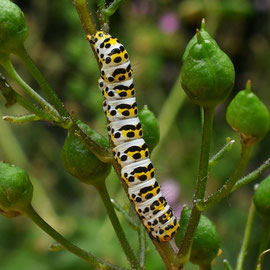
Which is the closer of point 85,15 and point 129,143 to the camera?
point 85,15

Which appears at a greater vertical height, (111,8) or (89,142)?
(111,8)

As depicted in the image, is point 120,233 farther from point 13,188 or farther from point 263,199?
point 263,199

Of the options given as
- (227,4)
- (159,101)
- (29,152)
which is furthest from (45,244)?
(227,4)

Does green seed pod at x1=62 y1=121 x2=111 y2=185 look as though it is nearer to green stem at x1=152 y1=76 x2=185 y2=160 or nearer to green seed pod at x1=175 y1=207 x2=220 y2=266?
green seed pod at x1=175 y1=207 x2=220 y2=266

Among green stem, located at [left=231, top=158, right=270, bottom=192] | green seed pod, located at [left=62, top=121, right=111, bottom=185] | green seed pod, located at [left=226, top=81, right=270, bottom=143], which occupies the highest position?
green seed pod, located at [left=226, top=81, right=270, bottom=143]

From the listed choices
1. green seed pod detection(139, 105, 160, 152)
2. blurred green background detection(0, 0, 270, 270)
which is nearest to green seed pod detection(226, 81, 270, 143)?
green seed pod detection(139, 105, 160, 152)

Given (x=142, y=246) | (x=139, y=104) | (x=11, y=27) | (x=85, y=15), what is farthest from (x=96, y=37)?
(x=139, y=104)

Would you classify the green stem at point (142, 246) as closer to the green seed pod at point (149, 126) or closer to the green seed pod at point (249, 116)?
the green seed pod at point (149, 126)
